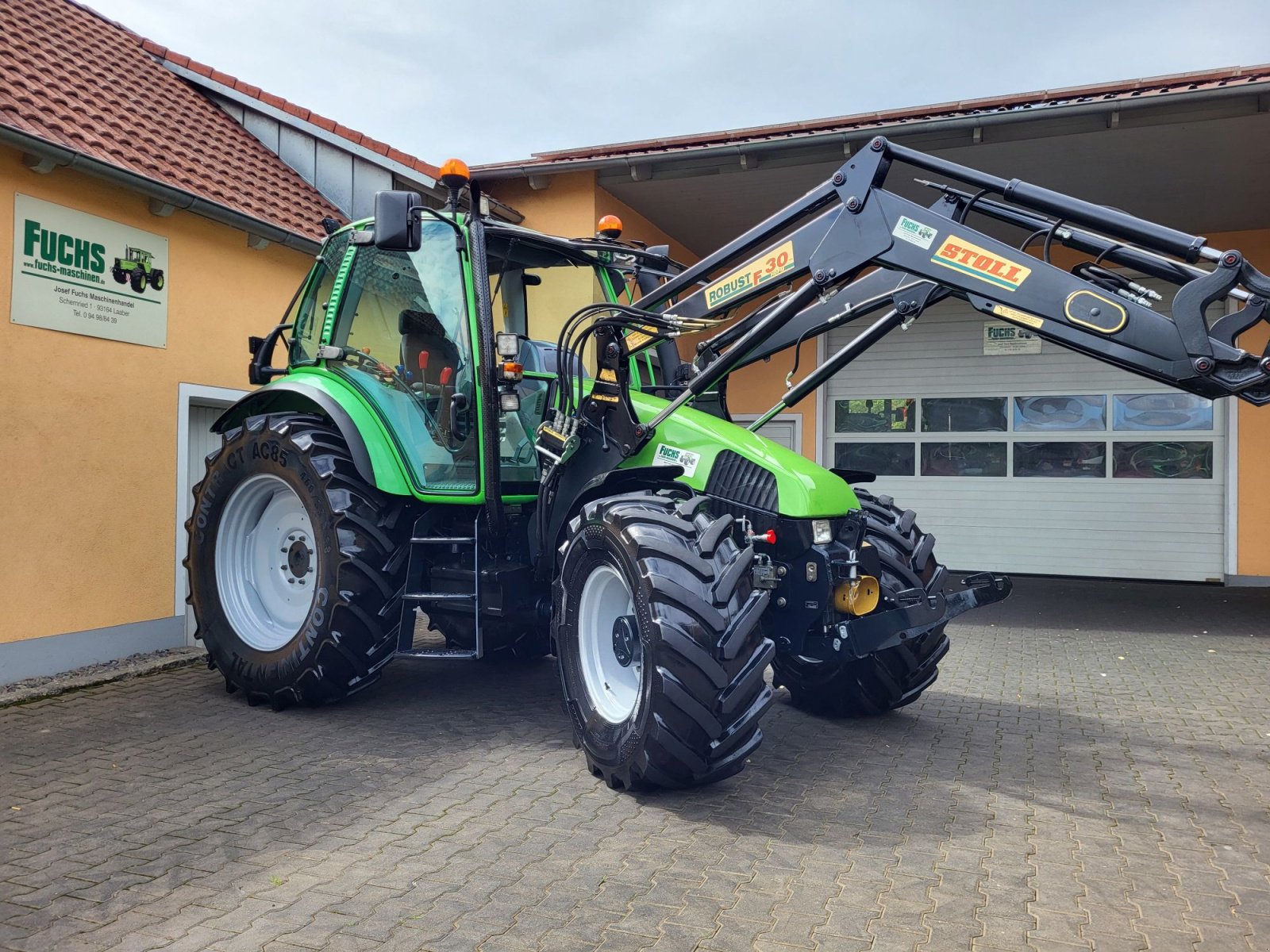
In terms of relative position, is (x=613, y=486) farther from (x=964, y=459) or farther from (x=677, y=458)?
(x=964, y=459)

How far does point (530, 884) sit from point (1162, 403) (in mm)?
10723

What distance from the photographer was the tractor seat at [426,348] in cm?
→ 531

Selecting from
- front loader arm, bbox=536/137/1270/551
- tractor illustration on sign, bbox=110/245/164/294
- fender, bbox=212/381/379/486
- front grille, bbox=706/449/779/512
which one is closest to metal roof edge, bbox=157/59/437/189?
tractor illustration on sign, bbox=110/245/164/294

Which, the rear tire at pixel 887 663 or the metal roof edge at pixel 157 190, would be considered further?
the metal roof edge at pixel 157 190

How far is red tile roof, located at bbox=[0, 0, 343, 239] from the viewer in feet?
21.3

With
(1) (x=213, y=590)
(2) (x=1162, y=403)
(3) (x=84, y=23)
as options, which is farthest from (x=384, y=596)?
(2) (x=1162, y=403)

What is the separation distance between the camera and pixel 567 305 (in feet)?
18.4

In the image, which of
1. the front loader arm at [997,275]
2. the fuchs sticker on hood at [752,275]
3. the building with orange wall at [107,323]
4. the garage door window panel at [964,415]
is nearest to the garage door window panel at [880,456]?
the garage door window panel at [964,415]

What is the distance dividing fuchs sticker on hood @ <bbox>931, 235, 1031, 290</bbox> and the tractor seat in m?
2.52

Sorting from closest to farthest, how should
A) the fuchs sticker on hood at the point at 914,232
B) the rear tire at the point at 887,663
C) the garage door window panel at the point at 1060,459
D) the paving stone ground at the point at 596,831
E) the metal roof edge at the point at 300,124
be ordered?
the paving stone ground at the point at 596,831 < the fuchs sticker on hood at the point at 914,232 < the rear tire at the point at 887,663 < the metal roof edge at the point at 300,124 < the garage door window panel at the point at 1060,459

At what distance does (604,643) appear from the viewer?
14.6 feet

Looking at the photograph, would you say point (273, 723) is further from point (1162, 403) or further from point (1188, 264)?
point (1162, 403)

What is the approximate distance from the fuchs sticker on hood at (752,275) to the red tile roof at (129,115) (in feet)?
13.0

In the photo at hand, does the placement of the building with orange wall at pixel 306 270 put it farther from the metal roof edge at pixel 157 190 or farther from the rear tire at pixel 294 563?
the rear tire at pixel 294 563
